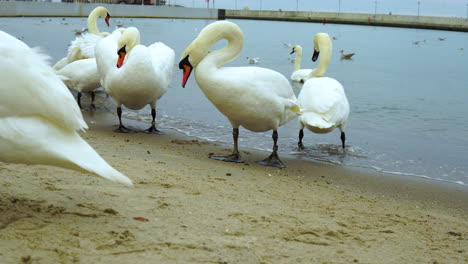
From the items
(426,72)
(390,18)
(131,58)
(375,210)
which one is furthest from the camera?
(390,18)

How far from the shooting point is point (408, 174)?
6.93 m

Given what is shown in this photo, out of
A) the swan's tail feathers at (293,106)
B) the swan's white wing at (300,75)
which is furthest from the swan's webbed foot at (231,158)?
the swan's white wing at (300,75)

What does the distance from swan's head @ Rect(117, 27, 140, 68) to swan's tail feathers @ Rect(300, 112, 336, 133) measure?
2364 mm

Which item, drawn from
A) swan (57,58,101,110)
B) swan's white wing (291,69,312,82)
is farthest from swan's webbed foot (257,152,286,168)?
swan's white wing (291,69,312,82)

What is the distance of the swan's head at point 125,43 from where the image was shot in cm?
802

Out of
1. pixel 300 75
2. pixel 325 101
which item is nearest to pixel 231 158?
pixel 325 101

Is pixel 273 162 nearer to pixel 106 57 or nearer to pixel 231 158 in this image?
pixel 231 158

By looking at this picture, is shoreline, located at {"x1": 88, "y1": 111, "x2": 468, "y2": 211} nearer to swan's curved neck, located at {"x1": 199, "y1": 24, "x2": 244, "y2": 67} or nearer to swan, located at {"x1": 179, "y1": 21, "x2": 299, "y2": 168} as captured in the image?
swan, located at {"x1": 179, "y1": 21, "x2": 299, "y2": 168}

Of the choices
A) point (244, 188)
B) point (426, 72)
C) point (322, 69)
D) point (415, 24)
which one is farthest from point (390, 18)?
point (244, 188)

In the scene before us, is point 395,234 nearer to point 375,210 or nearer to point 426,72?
point 375,210

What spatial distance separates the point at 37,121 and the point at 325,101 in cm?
476

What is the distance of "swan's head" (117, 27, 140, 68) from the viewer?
8.02 meters

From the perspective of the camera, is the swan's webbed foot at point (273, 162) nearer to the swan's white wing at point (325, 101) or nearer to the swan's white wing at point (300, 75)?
the swan's white wing at point (325, 101)

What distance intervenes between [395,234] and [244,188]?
1332mm
